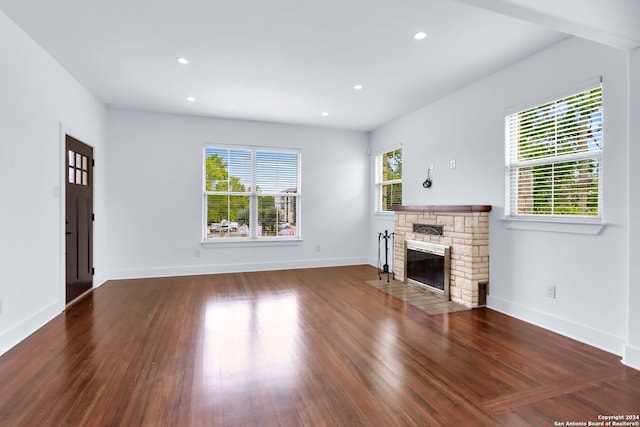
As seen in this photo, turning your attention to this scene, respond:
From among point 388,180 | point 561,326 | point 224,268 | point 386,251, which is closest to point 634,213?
point 561,326

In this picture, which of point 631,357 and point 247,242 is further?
point 247,242

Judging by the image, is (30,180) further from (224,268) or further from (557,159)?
(557,159)

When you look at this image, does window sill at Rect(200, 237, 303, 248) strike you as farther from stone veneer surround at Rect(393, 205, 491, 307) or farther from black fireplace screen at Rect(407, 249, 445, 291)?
stone veneer surround at Rect(393, 205, 491, 307)

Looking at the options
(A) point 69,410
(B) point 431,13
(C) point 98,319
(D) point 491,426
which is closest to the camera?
(D) point 491,426

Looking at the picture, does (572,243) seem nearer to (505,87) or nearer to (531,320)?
(531,320)

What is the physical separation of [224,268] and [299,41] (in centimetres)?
414

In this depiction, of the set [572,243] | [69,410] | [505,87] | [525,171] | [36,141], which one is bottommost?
[69,410]

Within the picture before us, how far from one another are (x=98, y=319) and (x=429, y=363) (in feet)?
11.0

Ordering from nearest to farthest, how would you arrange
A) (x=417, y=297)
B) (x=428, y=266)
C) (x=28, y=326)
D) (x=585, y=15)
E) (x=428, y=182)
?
(x=585, y=15), (x=28, y=326), (x=417, y=297), (x=428, y=266), (x=428, y=182)

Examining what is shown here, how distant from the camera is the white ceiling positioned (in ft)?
8.43

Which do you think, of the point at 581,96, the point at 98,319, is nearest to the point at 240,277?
the point at 98,319

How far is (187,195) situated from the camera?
5797 millimetres

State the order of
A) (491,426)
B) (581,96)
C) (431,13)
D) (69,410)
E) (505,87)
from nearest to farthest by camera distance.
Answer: (491,426) → (69,410) → (431,13) → (581,96) → (505,87)

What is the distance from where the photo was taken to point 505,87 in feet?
12.4
